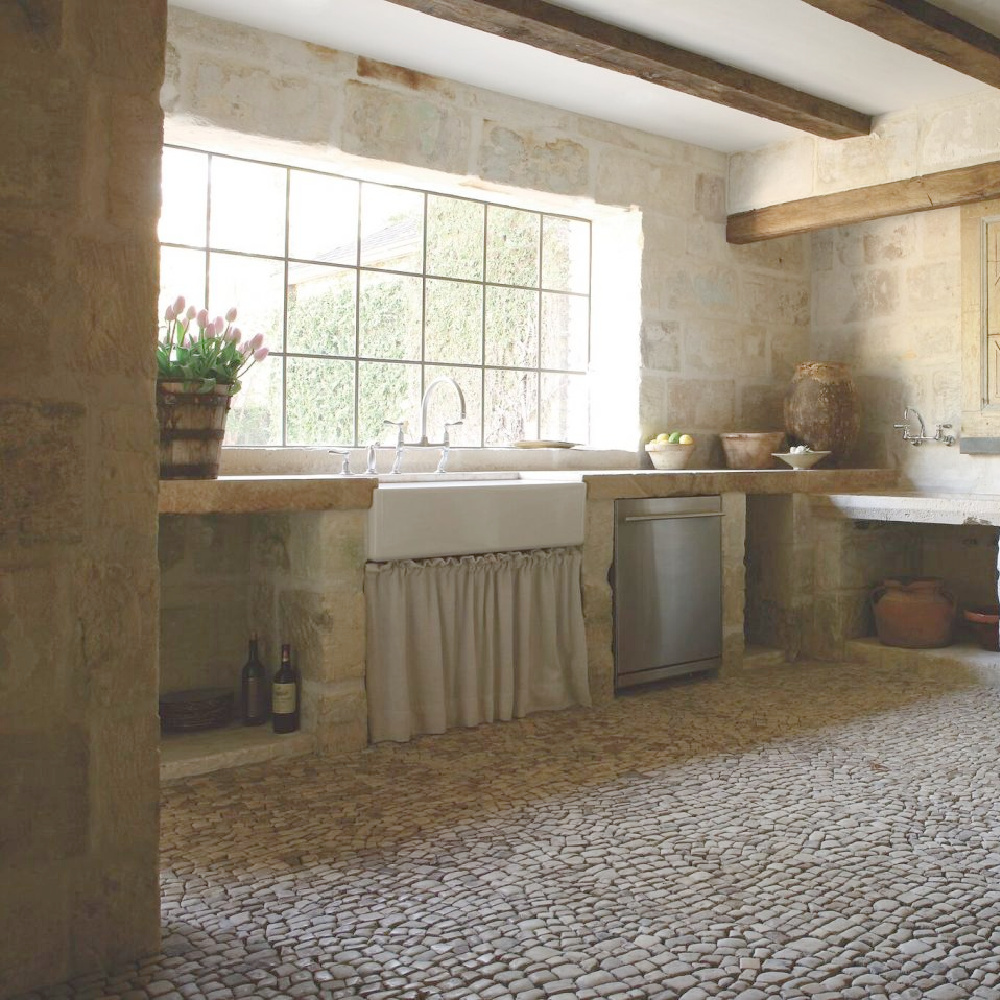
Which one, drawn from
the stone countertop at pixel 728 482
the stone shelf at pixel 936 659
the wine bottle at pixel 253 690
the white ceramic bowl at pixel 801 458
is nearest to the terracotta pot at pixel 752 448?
the white ceramic bowl at pixel 801 458

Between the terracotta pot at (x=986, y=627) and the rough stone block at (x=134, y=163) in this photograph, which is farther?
the terracotta pot at (x=986, y=627)

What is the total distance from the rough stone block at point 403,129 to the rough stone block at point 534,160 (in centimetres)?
13

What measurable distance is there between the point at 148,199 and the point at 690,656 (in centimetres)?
302

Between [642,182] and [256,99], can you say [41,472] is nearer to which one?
[256,99]

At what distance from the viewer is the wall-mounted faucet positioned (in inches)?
201

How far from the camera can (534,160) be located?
4.56 m

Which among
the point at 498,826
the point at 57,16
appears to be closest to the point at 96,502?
the point at 57,16

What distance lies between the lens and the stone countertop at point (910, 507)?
4.14 metres

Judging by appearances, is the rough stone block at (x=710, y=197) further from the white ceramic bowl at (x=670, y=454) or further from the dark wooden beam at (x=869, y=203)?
the white ceramic bowl at (x=670, y=454)

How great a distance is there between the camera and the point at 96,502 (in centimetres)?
182

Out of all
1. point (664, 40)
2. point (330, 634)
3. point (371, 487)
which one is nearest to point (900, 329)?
point (664, 40)

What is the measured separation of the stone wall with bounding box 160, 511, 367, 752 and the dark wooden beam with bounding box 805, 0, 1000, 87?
2.27 meters

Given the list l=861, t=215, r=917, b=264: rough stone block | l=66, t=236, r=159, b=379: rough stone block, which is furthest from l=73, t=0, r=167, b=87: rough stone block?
l=861, t=215, r=917, b=264: rough stone block

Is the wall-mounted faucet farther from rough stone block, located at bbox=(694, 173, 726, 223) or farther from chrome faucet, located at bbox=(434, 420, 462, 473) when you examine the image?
chrome faucet, located at bbox=(434, 420, 462, 473)
